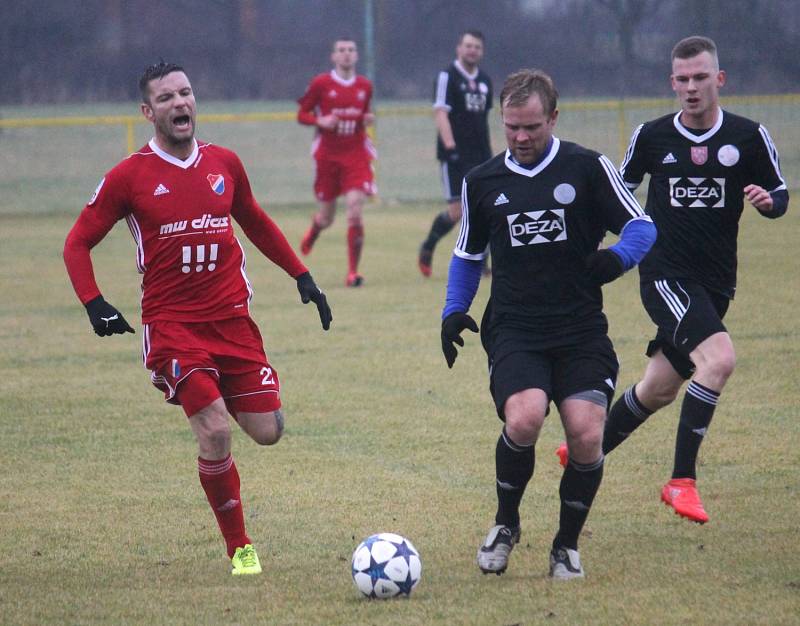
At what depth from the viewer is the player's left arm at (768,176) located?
5.79m

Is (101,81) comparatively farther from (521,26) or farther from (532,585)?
(532,585)

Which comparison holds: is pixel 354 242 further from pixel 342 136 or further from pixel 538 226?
pixel 538 226

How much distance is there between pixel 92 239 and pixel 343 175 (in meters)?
8.03

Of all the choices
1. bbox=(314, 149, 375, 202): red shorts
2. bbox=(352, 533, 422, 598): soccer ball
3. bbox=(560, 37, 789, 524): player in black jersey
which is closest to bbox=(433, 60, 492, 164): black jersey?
bbox=(314, 149, 375, 202): red shorts

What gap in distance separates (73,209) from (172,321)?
17.8m

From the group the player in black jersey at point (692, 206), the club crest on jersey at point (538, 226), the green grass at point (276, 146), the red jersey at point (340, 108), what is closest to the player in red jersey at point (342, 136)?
the red jersey at point (340, 108)

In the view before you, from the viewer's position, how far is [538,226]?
4824 millimetres

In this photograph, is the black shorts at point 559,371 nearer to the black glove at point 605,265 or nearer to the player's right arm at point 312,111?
the black glove at point 605,265

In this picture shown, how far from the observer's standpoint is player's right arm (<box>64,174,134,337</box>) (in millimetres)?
5051

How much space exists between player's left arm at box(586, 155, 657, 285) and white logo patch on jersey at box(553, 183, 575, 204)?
0.33 ft

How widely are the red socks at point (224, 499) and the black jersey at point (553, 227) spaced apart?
123 cm

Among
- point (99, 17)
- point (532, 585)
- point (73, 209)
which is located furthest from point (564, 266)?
point (99, 17)

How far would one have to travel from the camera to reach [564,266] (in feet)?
15.9

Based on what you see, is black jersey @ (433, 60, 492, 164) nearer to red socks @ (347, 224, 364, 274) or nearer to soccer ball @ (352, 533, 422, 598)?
red socks @ (347, 224, 364, 274)
